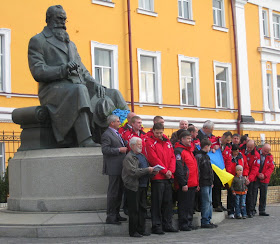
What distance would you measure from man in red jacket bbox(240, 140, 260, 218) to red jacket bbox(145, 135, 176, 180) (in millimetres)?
3025

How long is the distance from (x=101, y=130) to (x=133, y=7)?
514 inches

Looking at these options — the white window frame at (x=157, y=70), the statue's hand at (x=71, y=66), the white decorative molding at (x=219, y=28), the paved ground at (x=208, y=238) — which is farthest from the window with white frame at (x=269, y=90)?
the statue's hand at (x=71, y=66)

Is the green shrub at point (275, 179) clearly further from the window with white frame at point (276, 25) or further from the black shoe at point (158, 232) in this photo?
the window with white frame at point (276, 25)

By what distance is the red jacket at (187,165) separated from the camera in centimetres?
868

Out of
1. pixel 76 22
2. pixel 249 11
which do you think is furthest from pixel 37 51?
pixel 249 11

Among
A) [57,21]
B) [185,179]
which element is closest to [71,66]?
[57,21]

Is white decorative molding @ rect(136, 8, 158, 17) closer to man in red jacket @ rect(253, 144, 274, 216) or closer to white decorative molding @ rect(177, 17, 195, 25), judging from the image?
white decorative molding @ rect(177, 17, 195, 25)

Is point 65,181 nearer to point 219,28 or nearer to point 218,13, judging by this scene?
point 219,28

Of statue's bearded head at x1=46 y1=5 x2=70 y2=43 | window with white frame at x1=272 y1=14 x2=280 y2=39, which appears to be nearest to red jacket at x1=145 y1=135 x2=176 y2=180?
statue's bearded head at x1=46 y1=5 x2=70 y2=43

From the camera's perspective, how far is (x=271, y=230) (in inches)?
346

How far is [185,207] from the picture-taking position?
8.70 metres

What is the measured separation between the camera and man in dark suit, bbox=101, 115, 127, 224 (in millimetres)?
8305

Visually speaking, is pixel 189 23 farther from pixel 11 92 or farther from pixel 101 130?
pixel 101 130

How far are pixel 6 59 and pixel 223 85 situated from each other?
1115 centimetres
